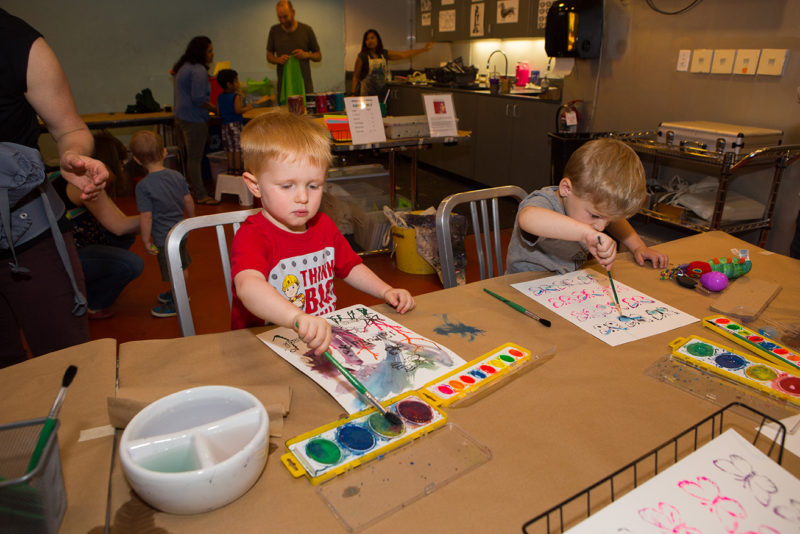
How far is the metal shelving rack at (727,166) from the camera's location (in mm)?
2484

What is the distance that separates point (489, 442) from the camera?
74 centimetres

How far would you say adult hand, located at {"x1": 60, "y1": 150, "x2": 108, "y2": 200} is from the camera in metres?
1.25

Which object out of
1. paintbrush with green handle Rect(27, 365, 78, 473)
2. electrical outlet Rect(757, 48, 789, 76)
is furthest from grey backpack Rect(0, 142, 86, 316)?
electrical outlet Rect(757, 48, 789, 76)

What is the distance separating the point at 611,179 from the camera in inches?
51.3

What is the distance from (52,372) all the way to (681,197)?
9.87ft

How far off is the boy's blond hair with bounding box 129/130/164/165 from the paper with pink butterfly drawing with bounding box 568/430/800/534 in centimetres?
297

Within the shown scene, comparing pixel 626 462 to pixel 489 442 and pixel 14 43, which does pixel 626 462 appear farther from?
pixel 14 43

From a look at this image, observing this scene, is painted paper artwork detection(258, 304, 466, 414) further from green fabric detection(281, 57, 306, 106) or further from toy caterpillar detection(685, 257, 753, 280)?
green fabric detection(281, 57, 306, 106)

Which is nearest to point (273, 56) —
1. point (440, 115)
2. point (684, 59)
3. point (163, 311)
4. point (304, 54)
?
point (304, 54)

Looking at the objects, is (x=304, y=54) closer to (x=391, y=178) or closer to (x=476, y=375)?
(x=391, y=178)

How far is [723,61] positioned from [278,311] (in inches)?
126

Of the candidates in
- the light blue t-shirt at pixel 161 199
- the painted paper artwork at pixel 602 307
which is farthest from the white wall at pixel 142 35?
the painted paper artwork at pixel 602 307

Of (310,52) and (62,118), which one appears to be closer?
(62,118)

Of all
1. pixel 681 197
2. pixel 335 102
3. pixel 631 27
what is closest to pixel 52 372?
pixel 681 197
